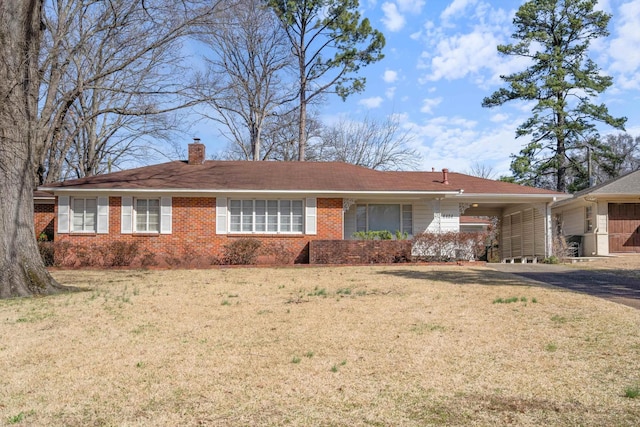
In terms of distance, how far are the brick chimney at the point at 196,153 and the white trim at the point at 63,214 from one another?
5317 mm

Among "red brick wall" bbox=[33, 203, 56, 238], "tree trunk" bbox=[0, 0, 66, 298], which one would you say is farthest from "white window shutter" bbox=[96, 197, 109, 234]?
"tree trunk" bbox=[0, 0, 66, 298]

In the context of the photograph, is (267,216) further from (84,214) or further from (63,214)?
(63,214)

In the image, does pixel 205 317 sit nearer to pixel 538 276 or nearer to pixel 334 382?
pixel 334 382

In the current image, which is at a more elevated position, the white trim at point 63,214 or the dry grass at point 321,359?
the white trim at point 63,214

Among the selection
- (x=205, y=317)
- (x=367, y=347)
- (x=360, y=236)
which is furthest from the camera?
(x=360, y=236)

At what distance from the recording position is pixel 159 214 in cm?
1956

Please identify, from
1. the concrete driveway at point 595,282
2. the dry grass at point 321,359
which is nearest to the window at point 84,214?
the dry grass at point 321,359

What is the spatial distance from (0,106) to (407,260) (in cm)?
1242

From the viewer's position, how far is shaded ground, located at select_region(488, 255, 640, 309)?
10477 millimetres

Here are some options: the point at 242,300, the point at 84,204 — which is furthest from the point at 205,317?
the point at 84,204

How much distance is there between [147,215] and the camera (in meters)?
19.6

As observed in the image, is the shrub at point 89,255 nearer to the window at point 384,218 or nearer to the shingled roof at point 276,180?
the shingled roof at point 276,180

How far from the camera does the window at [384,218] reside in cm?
2112

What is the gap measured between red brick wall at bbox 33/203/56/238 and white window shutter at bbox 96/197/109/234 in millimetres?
3092
